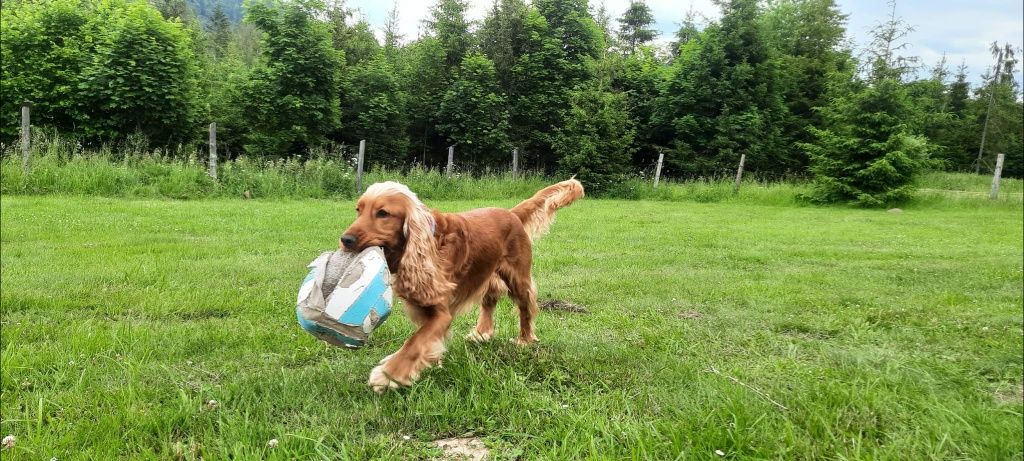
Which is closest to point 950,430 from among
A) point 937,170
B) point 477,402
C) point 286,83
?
point 477,402

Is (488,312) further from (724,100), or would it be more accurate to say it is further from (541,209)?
(724,100)

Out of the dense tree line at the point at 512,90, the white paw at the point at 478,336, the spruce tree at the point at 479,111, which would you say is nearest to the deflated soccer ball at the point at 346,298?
the white paw at the point at 478,336

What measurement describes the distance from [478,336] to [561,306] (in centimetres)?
107

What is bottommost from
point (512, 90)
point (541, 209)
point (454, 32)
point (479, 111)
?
point (541, 209)

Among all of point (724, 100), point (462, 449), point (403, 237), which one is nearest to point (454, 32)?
point (724, 100)

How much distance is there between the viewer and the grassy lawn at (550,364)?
7.25 ft

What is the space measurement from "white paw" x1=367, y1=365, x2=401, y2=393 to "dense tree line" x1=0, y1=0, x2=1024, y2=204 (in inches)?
409

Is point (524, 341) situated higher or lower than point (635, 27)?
lower

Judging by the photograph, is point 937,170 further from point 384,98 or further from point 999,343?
point 384,98

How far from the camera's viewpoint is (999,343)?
358 cm

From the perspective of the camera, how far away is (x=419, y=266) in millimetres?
2967

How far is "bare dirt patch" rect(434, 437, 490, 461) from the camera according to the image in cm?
223

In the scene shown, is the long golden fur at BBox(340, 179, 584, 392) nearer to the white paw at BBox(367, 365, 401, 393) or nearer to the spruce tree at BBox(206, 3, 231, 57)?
the white paw at BBox(367, 365, 401, 393)

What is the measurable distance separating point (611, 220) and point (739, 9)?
18398mm
